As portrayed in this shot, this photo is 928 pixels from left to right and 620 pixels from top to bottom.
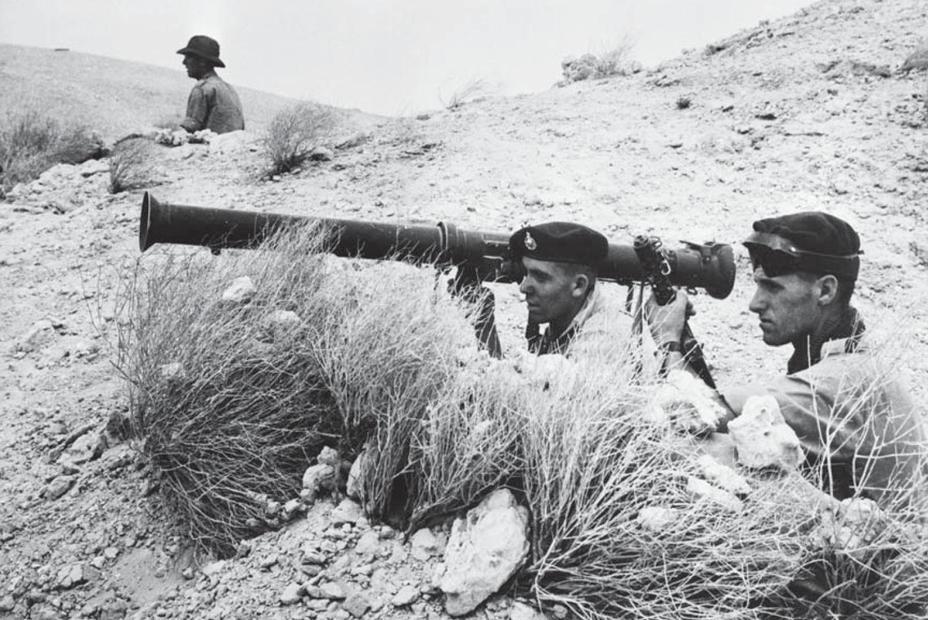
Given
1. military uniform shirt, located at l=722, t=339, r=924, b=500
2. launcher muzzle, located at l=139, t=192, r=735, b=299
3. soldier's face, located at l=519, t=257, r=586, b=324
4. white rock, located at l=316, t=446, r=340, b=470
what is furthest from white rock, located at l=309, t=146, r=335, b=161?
military uniform shirt, located at l=722, t=339, r=924, b=500

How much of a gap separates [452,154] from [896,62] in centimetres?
550

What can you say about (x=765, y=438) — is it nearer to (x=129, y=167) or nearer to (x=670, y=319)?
(x=670, y=319)

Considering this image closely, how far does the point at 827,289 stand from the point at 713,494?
1.12m

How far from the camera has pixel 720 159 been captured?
734 cm

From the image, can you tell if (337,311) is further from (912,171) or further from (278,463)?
(912,171)

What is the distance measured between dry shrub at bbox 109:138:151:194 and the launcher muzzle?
12.5ft

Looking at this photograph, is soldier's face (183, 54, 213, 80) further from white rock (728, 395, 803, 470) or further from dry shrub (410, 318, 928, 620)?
white rock (728, 395, 803, 470)

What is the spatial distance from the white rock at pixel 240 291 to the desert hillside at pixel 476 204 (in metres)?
0.47

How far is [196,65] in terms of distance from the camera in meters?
8.33

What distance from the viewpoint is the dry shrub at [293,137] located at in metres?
7.27

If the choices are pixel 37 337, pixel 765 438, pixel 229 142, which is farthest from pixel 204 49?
pixel 765 438

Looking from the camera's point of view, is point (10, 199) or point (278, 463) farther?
point (10, 199)

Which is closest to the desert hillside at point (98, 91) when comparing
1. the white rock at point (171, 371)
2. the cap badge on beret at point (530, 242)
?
the cap badge on beret at point (530, 242)

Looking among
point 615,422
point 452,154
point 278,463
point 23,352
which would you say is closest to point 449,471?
point 615,422
